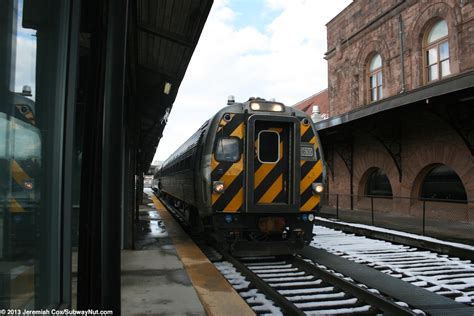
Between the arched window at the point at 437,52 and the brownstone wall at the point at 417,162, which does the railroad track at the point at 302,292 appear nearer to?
the brownstone wall at the point at 417,162

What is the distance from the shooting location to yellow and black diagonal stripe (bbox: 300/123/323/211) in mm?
8109

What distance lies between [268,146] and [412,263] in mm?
3540

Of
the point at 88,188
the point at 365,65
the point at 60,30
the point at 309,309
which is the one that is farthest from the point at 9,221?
the point at 365,65

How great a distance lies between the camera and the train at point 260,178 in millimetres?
7789

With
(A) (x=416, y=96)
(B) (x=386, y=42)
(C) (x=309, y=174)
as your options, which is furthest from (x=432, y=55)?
(C) (x=309, y=174)

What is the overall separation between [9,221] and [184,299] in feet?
A: 13.3

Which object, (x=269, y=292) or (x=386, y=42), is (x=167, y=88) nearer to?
(x=269, y=292)

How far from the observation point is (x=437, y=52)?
51.8 feet

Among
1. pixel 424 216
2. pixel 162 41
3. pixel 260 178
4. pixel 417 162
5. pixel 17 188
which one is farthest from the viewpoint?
pixel 417 162

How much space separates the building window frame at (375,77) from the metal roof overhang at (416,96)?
3.47m

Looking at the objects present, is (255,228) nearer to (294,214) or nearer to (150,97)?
(294,214)

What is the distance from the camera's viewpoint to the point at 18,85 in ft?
4.59

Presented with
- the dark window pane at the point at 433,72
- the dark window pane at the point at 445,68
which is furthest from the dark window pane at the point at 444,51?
the dark window pane at the point at 433,72

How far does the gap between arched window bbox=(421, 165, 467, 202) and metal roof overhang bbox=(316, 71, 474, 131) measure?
3138mm
